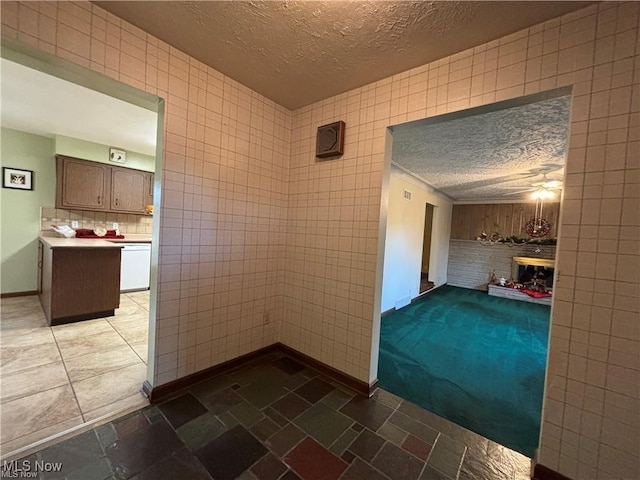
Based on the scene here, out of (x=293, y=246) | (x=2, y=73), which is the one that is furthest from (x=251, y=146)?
(x=2, y=73)

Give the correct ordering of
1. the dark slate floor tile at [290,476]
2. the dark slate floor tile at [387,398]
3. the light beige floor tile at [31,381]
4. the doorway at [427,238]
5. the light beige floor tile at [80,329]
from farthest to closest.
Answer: the doorway at [427,238], the light beige floor tile at [80,329], the dark slate floor tile at [387,398], the light beige floor tile at [31,381], the dark slate floor tile at [290,476]

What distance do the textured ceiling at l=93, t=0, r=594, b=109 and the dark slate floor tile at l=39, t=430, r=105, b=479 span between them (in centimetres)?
236

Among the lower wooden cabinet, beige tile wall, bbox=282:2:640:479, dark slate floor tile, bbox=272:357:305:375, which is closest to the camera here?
beige tile wall, bbox=282:2:640:479

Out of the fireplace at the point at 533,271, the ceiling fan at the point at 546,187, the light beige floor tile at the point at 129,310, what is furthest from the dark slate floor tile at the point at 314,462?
the fireplace at the point at 533,271

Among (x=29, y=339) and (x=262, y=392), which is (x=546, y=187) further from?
(x=29, y=339)

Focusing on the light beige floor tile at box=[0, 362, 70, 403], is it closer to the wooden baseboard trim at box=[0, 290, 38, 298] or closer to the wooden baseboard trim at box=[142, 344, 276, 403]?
the wooden baseboard trim at box=[142, 344, 276, 403]

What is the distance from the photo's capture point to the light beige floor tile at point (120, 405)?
1532mm

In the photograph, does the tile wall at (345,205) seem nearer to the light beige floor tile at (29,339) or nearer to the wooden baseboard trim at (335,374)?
the wooden baseboard trim at (335,374)

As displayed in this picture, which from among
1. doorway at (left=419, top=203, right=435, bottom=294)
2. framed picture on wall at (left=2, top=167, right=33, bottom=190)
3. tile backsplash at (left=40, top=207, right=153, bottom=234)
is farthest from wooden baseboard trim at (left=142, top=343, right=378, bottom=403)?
doorway at (left=419, top=203, right=435, bottom=294)

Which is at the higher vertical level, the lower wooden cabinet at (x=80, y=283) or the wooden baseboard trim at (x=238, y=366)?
the lower wooden cabinet at (x=80, y=283)

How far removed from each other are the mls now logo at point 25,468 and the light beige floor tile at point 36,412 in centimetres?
22

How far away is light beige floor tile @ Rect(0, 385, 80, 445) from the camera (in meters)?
1.39

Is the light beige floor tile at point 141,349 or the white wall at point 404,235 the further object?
the white wall at point 404,235

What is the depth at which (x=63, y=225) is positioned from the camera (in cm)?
403
